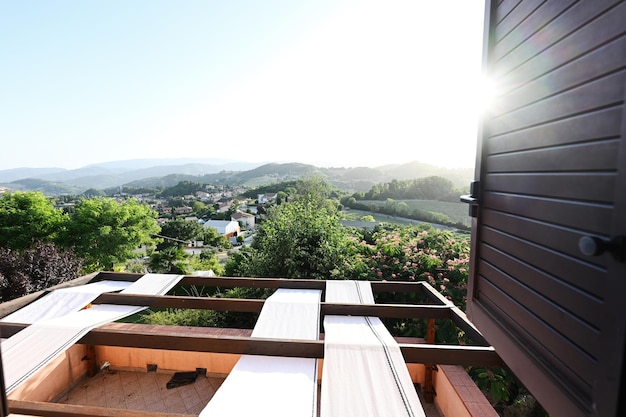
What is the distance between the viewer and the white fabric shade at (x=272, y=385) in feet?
6.72

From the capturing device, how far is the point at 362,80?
10.7m

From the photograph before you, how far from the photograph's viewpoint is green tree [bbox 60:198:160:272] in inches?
535

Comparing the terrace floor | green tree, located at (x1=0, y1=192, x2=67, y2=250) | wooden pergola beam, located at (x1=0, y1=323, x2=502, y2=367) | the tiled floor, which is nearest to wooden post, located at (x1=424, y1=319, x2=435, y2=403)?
the terrace floor

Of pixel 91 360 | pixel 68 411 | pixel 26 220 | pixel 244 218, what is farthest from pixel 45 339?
pixel 244 218

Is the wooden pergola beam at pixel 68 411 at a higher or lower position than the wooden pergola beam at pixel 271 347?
lower

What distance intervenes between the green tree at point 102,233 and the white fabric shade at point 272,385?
536 inches

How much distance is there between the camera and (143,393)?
3.83 m

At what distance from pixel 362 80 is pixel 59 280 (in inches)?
406

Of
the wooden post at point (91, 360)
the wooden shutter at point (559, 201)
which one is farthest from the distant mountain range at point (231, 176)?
the wooden post at point (91, 360)

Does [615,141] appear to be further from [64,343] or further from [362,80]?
[362,80]

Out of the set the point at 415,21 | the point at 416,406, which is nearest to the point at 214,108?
the point at 415,21

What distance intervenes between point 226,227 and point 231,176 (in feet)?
128

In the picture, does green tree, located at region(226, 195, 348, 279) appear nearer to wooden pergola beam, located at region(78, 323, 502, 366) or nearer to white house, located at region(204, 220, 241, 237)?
wooden pergola beam, located at region(78, 323, 502, 366)

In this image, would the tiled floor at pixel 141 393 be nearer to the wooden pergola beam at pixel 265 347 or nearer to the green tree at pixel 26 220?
the wooden pergola beam at pixel 265 347
